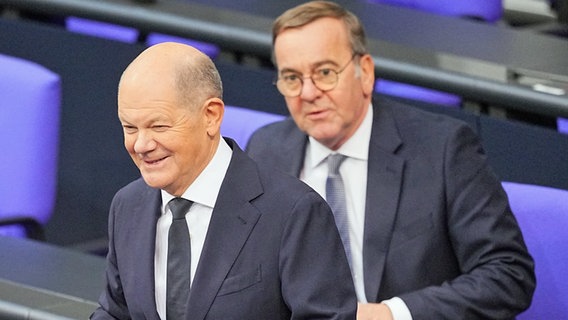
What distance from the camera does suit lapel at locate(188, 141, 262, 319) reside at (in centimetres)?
173

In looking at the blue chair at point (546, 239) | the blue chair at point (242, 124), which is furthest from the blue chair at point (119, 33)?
the blue chair at point (546, 239)

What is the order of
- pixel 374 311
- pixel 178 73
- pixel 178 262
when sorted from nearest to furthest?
pixel 178 73 → pixel 178 262 → pixel 374 311

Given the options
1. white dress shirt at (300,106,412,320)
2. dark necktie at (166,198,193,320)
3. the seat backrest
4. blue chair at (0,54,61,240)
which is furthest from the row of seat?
the seat backrest

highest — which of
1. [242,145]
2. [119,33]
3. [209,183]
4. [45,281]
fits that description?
[209,183]

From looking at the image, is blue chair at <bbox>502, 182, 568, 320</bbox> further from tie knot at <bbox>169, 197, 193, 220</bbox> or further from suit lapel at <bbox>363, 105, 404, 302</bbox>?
tie knot at <bbox>169, 197, 193, 220</bbox>

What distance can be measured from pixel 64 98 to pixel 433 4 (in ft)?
4.17

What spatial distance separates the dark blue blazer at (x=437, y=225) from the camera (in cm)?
225

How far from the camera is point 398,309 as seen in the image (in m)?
2.22

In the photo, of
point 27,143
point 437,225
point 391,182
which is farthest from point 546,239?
point 27,143

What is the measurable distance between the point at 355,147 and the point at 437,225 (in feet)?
0.83

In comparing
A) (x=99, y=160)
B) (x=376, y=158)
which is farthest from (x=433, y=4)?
(x=376, y=158)

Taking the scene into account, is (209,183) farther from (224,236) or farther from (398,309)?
(398,309)

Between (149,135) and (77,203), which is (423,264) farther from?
(77,203)

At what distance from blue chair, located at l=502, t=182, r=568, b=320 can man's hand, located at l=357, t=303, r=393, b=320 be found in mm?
310
